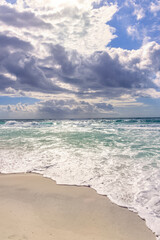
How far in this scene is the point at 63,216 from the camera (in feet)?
10.5

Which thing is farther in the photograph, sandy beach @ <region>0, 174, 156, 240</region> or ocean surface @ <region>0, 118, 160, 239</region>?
ocean surface @ <region>0, 118, 160, 239</region>

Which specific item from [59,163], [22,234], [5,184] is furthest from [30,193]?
[59,163]

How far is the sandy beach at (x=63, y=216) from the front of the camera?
2662 mm

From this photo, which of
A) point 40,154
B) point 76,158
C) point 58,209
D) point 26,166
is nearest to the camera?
point 58,209

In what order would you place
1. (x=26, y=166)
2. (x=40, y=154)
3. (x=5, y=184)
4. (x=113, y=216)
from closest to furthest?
1. (x=113, y=216)
2. (x=5, y=184)
3. (x=26, y=166)
4. (x=40, y=154)

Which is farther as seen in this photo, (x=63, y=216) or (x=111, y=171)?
(x=111, y=171)

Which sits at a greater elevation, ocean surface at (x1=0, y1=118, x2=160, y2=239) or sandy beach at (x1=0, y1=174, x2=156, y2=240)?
ocean surface at (x1=0, y1=118, x2=160, y2=239)

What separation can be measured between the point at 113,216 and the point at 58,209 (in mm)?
1245

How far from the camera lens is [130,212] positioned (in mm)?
3361

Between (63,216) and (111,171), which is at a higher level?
(111,171)

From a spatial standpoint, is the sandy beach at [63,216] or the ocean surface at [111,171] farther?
the ocean surface at [111,171]

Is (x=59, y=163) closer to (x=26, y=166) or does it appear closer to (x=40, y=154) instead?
(x=26, y=166)

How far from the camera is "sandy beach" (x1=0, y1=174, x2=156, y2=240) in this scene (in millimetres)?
2662

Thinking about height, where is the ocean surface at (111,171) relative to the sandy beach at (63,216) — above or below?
above
